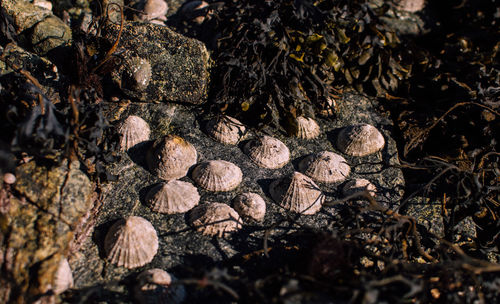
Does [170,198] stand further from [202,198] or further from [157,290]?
[157,290]

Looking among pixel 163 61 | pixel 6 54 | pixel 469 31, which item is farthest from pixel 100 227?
pixel 469 31

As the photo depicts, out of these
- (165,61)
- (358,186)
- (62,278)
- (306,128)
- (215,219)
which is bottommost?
(62,278)

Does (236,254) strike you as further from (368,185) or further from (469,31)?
(469,31)

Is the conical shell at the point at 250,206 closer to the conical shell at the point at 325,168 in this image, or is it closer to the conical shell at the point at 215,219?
the conical shell at the point at 215,219

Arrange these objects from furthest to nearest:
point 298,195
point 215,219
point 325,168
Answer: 1. point 325,168
2. point 298,195
3. point 215,219

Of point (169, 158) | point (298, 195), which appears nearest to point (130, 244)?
point (169, 158)

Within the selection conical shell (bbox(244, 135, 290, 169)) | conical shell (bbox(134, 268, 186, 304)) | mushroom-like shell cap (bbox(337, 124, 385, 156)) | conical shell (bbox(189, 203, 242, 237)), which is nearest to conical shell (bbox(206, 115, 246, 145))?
conical shell (bbox(244, 135, 290, 169))

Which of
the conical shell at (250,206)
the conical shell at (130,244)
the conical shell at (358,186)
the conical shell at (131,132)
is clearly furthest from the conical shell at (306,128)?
the conical shell at (130,244)
